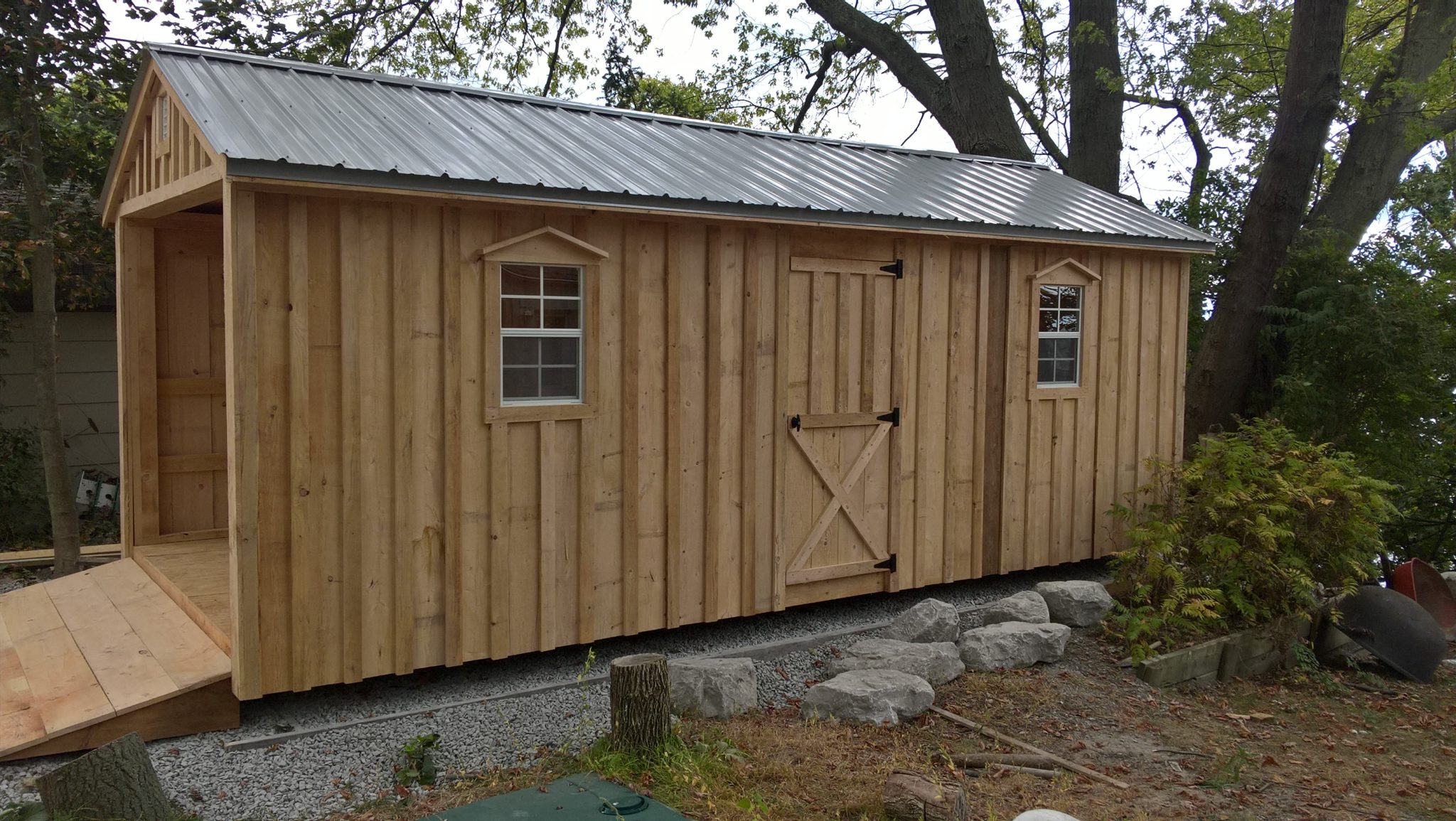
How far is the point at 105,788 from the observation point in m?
Result: 4.34

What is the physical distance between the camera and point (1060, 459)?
9.26m

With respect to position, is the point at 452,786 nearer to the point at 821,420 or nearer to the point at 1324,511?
the point at 821,420

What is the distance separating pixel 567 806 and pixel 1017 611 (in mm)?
4065

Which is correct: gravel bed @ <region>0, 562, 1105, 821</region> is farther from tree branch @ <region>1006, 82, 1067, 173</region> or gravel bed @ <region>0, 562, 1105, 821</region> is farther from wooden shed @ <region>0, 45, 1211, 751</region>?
tree branch @ <region>1006, 82, 1067, 173</region>

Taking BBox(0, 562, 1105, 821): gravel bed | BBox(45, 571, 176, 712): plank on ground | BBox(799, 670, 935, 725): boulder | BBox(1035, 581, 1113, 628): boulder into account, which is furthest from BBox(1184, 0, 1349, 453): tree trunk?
BBox(45, 571, 176, 712): plank on ground

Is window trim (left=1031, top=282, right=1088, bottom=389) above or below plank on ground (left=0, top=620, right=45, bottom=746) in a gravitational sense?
above

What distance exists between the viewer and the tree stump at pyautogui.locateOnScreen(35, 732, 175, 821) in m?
4.32

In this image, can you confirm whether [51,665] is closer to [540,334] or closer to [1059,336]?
[540,334]

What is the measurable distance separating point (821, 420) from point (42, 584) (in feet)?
17.9

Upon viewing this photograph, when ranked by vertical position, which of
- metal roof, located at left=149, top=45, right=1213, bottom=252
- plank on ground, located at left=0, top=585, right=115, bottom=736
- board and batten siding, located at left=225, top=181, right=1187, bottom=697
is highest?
metal roof, located at left=149, top=45, right=1213, bottom=252

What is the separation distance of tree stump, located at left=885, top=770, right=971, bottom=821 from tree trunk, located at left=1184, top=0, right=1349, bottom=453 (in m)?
8.56

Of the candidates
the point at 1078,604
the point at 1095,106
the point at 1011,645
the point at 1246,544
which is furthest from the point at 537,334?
the point at 1095,106

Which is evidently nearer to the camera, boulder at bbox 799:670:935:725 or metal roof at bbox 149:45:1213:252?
metal roof at bbox 149:45:1213:252

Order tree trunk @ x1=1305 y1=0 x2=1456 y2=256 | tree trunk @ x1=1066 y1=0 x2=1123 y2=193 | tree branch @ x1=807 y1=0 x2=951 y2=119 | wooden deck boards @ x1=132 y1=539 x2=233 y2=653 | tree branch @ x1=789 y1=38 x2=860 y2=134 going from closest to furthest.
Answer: wooden deck boards @ x1=132 y1=539 x2=233 y2=653
tree trunk @ x1=1305 y1=0 x2=1456 y2=256
tree trunk @ x1=1066 y1=0 x2=1123 y2=193
tree branch @ x1=807 y1=0 x2=951 y2=119
tree branch @ x1=789 y1=38 x2=860 y2=134
